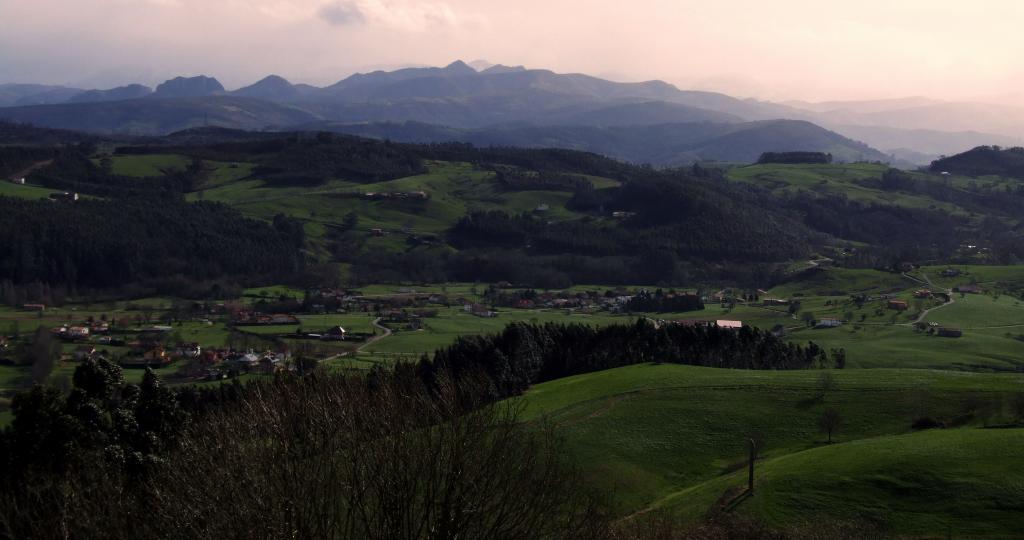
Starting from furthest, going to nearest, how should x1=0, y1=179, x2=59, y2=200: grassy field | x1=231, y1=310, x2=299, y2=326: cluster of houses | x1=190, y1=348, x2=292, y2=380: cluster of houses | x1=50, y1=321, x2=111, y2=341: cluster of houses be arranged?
x1=0, y1=179, x2=59, y2=200: grassy field, x1=231, y1=310, x2=299, y2=326: cluster of houses, x1=50, y1=321, x2=111, y2=341: cluster of houses, x1=190, y1=348, x2=292, y2=380: cluster of houses

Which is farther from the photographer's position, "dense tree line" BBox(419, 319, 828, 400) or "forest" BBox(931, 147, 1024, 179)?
"forest" BBox(931, 147, 1024, 179)

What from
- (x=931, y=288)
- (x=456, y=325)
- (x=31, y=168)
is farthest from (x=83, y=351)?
(x=31, y=168)

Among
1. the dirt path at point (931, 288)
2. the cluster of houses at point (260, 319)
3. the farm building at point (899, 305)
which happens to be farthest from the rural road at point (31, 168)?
the dirt path at point (931, 288)

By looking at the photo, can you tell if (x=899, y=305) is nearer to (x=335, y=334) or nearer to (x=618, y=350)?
(x=618, y=350)

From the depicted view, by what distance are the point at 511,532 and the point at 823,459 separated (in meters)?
18.1

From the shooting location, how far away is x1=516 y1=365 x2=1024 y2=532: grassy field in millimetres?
32125

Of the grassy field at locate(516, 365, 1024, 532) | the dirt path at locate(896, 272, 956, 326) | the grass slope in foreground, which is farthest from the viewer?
the dirt path at locate(896, 272, 956, 326)

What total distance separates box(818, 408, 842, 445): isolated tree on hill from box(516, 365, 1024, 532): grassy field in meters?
0.30

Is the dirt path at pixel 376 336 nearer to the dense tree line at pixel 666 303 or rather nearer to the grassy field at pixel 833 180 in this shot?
the dense tree line at pixel 666 303

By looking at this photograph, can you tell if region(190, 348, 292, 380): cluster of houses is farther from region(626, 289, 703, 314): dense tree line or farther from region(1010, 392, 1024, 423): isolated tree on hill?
region(626, 289, 703, 314): dense tree line

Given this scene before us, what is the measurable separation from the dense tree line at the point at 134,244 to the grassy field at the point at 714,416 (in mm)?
70663

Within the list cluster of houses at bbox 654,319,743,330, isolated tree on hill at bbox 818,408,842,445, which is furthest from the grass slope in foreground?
cluster of houses at bbox 654,319,743,330

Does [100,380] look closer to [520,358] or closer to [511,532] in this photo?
[511,532]

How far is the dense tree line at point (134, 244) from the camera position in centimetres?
9719
